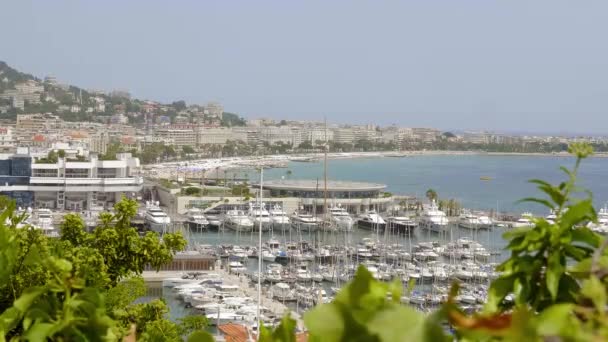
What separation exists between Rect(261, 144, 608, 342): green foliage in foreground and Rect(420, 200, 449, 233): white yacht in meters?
21.7

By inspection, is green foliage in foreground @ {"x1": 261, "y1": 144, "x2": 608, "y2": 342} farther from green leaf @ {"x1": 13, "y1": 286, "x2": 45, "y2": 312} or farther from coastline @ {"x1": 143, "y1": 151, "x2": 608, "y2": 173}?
coastline @ {"x1": 143, "y1": 151, "x2": 608, "y2": 173}

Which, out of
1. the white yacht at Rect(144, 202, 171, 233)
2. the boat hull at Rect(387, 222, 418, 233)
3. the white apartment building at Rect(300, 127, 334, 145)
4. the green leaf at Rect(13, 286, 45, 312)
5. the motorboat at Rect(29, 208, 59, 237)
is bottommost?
the boat hull at Rect(387, 222, 418, 233)

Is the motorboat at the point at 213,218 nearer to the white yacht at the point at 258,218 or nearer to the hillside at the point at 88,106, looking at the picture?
the white yacht at the point at 258,218

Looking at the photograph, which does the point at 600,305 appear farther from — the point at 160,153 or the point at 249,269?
the point at 160,153

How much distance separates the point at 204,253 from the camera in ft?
54.5

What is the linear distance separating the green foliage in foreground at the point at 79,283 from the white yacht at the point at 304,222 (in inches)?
735

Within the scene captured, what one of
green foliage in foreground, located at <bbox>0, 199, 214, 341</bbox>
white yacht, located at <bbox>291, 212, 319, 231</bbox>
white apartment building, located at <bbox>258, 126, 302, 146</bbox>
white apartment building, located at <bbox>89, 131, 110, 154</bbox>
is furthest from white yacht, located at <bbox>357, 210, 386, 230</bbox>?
Result: white apartment building, located at <bbox>258, 126, 302, 146</bbox>

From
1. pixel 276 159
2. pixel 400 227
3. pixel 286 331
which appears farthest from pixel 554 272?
pixel 276 159

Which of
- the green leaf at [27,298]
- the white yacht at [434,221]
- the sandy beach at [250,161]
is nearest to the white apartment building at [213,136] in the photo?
the sandy beach at [250,161]

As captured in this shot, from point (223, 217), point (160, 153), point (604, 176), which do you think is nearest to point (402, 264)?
point (223, 217)

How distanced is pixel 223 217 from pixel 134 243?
1978 centimetres

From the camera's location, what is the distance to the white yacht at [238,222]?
2145 cm

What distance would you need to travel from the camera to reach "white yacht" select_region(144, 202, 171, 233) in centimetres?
1959

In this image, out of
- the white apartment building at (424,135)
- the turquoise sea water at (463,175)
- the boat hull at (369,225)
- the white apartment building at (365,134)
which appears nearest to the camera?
the boat hull at (369,225)
